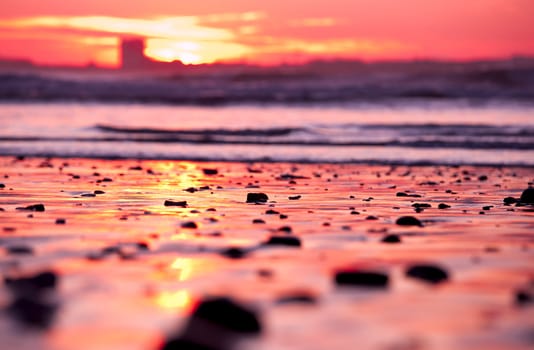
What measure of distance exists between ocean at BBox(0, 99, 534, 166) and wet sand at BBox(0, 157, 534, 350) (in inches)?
331

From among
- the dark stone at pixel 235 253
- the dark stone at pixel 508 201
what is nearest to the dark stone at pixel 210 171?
the dark stone at pixel 508 201

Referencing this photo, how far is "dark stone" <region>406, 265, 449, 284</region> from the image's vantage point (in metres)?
5.03

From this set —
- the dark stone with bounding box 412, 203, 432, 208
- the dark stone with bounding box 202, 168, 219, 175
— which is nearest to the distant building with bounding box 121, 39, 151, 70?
the dark stone with bounding box 202, 168, 219, 175

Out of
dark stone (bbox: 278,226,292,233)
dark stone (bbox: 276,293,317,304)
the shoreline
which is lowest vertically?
dark stone (bbox: 276,293,317,304)

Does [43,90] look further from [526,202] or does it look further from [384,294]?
[384,294]

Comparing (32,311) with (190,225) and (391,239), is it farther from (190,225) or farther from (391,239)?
(190,225)

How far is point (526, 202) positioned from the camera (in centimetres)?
984

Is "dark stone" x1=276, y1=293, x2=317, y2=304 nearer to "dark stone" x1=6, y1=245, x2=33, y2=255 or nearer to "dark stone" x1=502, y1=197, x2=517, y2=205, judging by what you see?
"dark stone" x1=6, y1=245, x2=33, y2=255

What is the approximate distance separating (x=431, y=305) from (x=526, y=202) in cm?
585

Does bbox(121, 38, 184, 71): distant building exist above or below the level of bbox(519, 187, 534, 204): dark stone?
above

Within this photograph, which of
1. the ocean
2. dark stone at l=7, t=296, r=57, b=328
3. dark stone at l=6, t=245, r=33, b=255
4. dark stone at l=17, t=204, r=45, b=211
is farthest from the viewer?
the ocean

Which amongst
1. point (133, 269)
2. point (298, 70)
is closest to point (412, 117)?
point (133, 269)

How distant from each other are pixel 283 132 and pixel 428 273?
68.7ft

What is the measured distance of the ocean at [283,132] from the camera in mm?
19144
